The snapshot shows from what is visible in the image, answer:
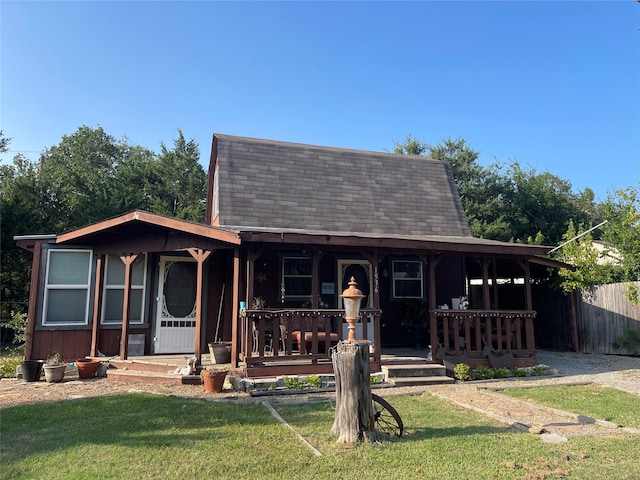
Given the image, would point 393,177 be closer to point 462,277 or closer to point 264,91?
point 462,277

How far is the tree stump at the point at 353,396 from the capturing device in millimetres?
4387

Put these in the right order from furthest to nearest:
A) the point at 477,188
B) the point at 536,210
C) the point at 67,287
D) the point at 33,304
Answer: the point at 477,188 < the point at 536,210 < the point at 67,287 < the point at 33,304

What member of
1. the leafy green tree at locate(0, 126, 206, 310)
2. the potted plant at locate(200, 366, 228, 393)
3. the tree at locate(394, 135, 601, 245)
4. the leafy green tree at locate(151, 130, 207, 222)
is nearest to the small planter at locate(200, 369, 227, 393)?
the potted plant at locate(200, 366, 228, 393)

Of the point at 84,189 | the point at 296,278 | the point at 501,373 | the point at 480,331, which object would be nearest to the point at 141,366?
the point at 296,278

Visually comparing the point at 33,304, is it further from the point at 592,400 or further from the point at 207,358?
the point at 592,400

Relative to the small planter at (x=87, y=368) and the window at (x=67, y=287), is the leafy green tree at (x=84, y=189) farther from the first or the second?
the small planter at (x=87, y=368)

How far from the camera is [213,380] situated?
691 centimetres

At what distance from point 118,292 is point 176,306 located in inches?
50.2

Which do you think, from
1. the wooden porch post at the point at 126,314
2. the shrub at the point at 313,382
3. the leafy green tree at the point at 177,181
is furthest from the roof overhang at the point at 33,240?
the leafy green tree at the point at 177,181

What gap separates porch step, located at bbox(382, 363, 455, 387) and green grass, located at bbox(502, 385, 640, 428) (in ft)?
4.01

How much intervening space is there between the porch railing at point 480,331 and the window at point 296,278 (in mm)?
2978

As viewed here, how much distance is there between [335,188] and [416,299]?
146 inches

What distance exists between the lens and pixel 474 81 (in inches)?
523

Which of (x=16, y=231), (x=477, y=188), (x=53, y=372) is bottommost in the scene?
(x=53, y=372)
